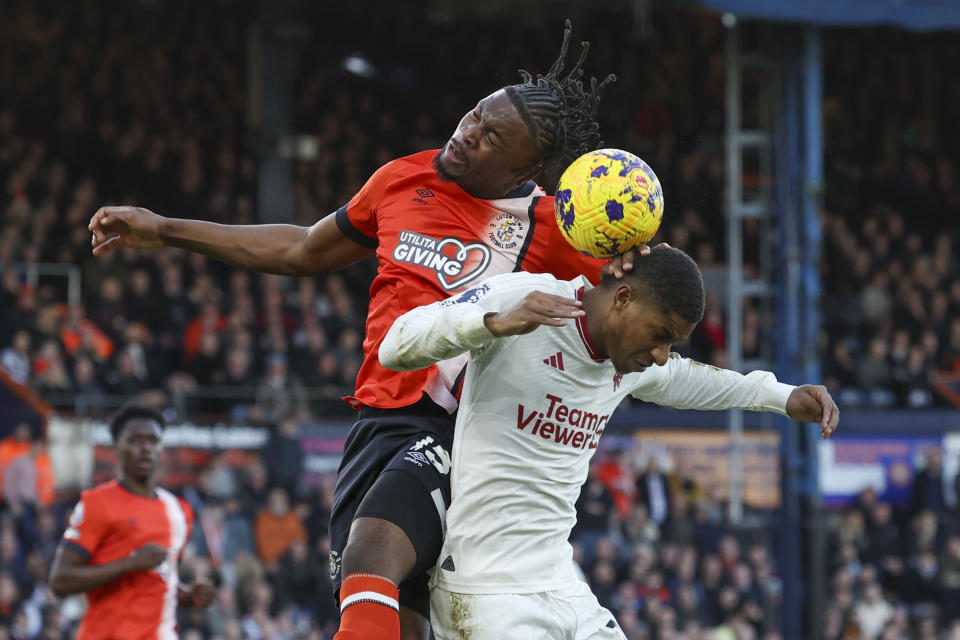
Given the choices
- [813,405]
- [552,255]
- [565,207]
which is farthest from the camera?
[552,255]

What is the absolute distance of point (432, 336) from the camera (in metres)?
4.00

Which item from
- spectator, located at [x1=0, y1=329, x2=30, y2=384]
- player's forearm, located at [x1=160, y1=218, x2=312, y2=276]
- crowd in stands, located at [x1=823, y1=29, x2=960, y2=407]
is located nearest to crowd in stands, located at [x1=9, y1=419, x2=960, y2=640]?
spectator, located at [x1=0, y1=329, x2=30, y2=384]

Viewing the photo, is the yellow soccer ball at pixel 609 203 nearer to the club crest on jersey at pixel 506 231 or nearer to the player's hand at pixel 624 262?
the player's hand at pixel 624 262

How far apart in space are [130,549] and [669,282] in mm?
4389

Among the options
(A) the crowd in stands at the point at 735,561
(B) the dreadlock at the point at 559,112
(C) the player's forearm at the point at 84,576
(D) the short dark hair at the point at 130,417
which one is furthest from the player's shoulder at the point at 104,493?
(A) the crowd in stands at the point at 735,561

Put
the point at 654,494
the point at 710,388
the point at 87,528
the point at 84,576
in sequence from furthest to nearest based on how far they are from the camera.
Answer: the point at 654,494 < the point at 87,528 < the point at 84,576 < the point at 710,388

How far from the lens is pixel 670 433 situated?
16125mm

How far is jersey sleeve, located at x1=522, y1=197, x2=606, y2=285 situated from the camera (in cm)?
492

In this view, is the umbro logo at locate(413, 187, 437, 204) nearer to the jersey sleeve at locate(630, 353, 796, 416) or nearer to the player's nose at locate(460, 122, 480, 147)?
the player's nose at locate(460, 122, 480, 147)

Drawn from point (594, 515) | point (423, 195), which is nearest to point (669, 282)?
point (423, 195)

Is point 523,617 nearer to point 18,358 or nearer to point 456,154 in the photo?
point 456,154

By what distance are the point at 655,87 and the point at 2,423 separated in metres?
12.0

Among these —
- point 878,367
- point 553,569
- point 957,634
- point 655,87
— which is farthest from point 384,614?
point 655,87

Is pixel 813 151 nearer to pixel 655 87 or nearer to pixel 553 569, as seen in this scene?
pixel 655 87
